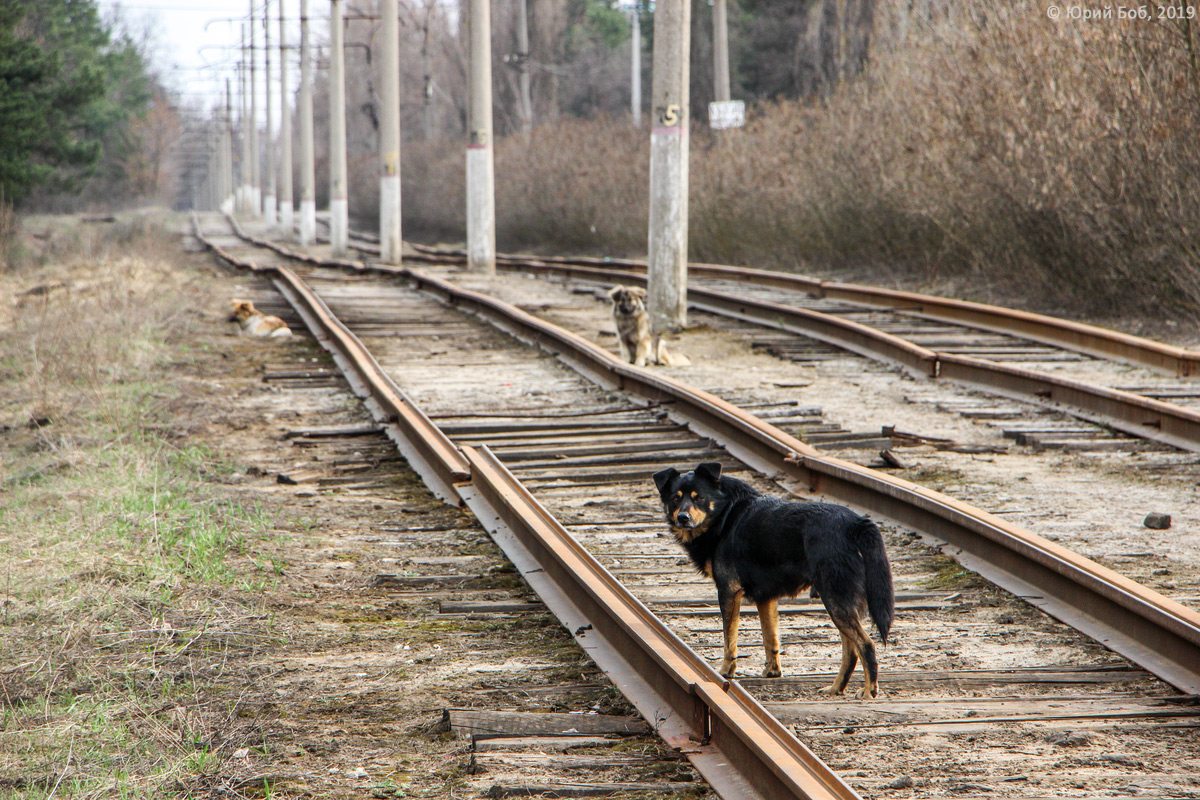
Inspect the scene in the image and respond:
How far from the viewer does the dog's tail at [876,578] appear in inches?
155

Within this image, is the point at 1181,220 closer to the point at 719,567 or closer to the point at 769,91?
the point at 719,567

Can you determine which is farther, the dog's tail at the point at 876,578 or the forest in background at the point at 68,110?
the forest in background at the point at 68,110

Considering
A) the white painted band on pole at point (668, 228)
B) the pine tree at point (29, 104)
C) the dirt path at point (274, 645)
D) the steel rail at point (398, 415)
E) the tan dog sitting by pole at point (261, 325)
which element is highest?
the pine tree at point (29, 104)

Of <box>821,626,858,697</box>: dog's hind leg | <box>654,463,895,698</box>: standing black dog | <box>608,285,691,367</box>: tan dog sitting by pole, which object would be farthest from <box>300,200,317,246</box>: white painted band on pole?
<box>821,626,858,697</box>: dog's hind leg

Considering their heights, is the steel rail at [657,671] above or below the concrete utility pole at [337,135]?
below

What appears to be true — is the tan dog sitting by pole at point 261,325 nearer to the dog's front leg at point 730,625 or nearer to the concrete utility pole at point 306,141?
the dog's front leg at point 730,625

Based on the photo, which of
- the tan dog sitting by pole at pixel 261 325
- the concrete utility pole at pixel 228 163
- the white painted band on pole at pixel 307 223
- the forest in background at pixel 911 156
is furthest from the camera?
the concrete utility pole at pixel 228 163

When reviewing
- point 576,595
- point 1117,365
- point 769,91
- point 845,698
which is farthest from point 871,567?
point 769,91

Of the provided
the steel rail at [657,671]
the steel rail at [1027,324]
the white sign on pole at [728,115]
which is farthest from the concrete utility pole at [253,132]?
the steel rail at [657,671]

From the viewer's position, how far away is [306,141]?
43156mm

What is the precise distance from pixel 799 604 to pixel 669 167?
9865mm

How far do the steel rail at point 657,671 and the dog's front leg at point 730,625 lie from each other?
0.18m

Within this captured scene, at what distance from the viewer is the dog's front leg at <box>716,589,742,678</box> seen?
4.23 meters

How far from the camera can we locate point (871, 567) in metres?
3.95
